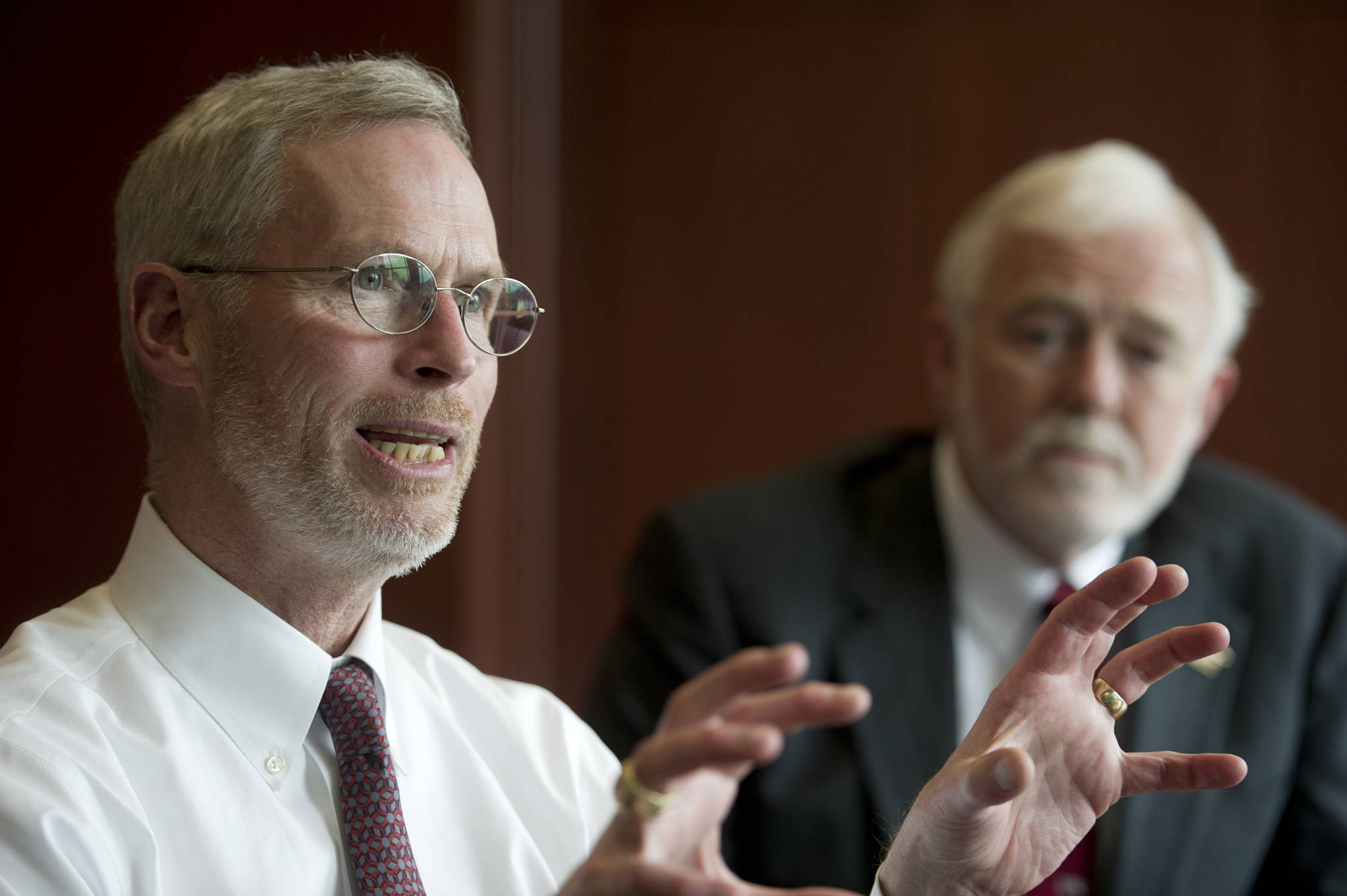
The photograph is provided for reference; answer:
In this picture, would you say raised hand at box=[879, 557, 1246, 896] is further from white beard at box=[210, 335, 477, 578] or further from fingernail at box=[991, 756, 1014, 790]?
white beard at box=[210, 335, 477, 578]

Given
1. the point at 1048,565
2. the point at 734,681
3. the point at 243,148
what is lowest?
the point at 1048,565

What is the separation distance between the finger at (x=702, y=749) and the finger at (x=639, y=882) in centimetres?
5

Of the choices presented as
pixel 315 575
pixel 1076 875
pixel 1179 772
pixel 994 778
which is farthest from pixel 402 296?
pixel 1076 875

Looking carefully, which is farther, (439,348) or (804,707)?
(439,348)

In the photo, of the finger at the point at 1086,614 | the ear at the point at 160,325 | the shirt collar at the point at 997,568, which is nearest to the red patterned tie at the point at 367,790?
the ear at the point at 160,325

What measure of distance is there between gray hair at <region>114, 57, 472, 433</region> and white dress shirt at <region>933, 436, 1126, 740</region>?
116cm

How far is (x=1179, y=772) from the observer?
0.95 metres

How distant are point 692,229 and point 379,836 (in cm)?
212

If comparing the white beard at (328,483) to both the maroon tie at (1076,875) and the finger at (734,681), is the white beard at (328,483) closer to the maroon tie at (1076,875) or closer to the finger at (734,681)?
the finger at (734,681)

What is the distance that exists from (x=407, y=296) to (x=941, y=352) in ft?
4.77

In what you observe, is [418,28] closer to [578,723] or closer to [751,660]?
[578,723]

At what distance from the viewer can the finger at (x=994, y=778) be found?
813mm

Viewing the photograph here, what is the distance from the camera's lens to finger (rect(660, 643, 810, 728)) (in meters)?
0.70

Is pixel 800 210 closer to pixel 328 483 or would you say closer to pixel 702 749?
pixel 328 483
